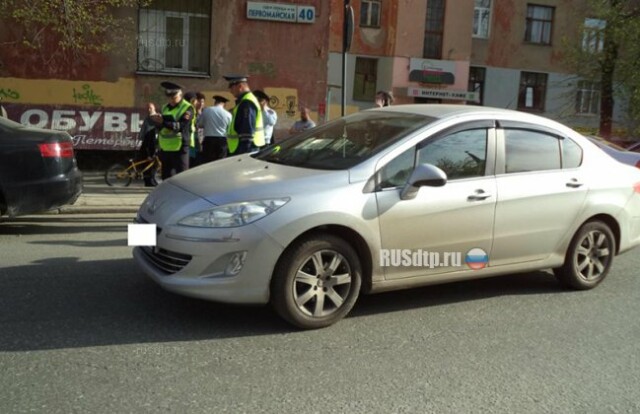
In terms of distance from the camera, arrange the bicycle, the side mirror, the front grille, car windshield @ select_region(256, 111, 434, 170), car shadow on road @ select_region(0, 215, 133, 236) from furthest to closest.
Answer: the bicycle → car shadow on road @ select_region(0, 215, 133, 236) → car windshield @ select_region(256, 111, 434, 170) → the side mirror → the front grille

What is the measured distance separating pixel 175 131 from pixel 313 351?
5.14 meters

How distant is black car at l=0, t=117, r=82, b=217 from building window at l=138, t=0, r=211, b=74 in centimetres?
732

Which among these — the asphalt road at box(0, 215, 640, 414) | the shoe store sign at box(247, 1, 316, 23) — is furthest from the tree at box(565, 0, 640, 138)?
the asphalt road at box(0, 215, 640, 414)

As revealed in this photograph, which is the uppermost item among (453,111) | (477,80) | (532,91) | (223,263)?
(477,80)

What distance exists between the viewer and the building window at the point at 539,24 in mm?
31453

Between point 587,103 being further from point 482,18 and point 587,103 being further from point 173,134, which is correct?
point 173,134

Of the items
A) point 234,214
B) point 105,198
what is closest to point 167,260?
point 234,214

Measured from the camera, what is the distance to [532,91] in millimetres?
31906

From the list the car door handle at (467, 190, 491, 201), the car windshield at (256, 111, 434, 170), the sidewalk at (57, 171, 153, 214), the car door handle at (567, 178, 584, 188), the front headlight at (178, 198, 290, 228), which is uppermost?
the car windshield at (256, 111, 434, 170)

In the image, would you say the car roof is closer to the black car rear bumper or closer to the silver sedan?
the silver sedan

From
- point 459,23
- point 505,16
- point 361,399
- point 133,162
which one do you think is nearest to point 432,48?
point 459,23

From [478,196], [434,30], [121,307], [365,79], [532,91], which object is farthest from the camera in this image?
[532,91]

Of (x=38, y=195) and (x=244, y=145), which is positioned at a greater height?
(x=244, y=145)

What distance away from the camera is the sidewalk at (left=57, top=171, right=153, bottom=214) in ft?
30.4
